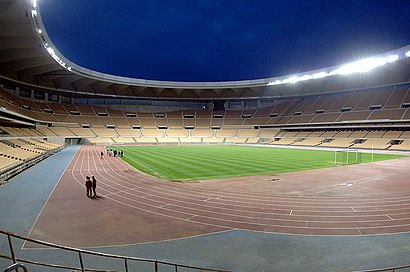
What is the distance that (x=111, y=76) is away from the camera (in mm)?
55094

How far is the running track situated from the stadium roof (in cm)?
1727

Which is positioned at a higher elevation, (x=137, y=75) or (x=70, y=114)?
(x=137, y=75)

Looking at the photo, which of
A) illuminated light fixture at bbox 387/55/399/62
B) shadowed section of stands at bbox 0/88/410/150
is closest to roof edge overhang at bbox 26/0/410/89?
illuminated light fixture at bbox 387/55/399/62

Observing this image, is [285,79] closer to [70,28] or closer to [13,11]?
[13,11]

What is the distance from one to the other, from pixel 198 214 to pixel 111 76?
5135 cm

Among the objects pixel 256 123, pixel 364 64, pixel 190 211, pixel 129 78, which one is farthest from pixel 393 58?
pixel 129 78

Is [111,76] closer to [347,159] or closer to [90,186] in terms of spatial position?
[347,159]

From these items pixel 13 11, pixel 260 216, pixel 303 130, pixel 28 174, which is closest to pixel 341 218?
pixel 260 216

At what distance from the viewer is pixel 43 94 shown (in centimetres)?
5931

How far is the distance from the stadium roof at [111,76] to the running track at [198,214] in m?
17.3

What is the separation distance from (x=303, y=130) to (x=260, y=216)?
56850 mm

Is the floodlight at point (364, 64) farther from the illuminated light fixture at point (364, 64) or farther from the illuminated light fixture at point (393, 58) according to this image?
the illuminated light fixture at point (393, 58)

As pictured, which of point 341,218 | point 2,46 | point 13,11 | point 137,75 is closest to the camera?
point 341,218

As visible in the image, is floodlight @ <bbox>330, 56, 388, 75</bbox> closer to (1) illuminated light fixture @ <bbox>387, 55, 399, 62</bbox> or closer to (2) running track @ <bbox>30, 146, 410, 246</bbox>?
(1) illuminated light fixture @ <bbox>387, 55, 399, 62</bbox>
